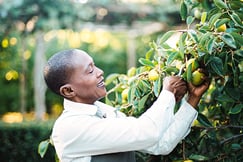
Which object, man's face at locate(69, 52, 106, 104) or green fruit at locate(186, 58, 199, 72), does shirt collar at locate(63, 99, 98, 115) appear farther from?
green fruit at locate(186, 58, 199, 72)

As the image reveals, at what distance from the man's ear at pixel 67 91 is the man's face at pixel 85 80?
0.01m

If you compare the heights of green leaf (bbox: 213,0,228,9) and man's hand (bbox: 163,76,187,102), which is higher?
green leaf (bbox: 213,0,228,9)

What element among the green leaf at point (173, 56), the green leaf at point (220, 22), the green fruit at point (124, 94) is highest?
the green leaf at point (220, 22)

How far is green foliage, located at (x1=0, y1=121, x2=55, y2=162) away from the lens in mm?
4758

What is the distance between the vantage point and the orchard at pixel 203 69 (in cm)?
176

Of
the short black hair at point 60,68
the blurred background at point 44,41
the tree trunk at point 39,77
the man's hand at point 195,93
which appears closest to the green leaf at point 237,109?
the man's hand at point 195,93

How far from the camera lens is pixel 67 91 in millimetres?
1679

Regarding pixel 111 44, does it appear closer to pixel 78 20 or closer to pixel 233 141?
pixel 78 20

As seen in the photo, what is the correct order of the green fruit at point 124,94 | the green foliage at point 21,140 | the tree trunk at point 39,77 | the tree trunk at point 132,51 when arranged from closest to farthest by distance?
the green fruit at point 124,94 → the green foliage at point 21,140 → the tree trunk at point 39,77 → the tree trunk at point 132,51

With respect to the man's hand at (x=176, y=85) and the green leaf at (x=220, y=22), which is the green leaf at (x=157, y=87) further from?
the green leaf at (x=220, y=22)

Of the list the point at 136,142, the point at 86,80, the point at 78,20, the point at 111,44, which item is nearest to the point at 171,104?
the point at 136,142

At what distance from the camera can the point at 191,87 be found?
179cm

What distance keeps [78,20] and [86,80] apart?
506 cm

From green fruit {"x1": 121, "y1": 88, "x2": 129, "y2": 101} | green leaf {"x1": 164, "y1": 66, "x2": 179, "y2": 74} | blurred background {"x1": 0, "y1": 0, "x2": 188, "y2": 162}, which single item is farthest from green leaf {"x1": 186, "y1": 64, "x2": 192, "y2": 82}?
blurred background {"x1": 0, "y1": 0, "x2": 188, "y2": 162}
